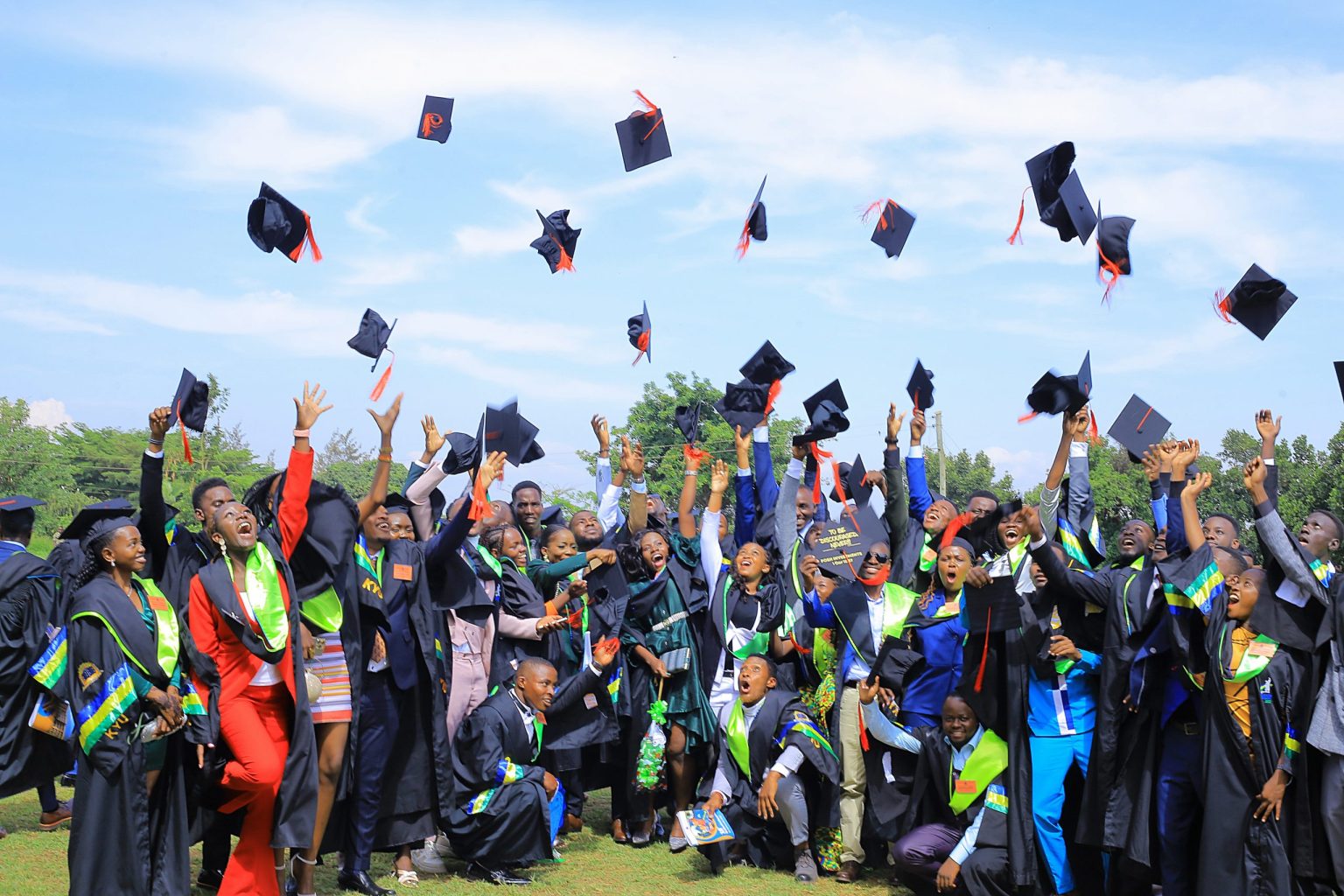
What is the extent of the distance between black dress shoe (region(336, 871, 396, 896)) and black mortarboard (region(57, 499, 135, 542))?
2.32 meters

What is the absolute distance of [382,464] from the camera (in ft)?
23.3

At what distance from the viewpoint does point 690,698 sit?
27.8ft

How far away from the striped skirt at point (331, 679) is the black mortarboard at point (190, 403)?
1.58 metres

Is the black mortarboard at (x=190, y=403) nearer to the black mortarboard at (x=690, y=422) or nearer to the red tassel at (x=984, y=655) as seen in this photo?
the black mortarboard at (x=690, y=422)

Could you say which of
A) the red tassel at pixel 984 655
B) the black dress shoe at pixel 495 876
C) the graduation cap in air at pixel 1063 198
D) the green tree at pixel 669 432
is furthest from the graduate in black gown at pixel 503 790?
the green tree at pixel 669 432

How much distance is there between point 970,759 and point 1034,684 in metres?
0.56

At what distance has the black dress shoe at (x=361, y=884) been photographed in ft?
23.1

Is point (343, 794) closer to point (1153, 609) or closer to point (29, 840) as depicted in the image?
point (29, 840)

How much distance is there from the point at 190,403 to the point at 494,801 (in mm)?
2921

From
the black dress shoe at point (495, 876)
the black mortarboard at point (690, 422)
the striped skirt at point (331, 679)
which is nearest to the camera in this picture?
the striped skirt at point (331, 679)

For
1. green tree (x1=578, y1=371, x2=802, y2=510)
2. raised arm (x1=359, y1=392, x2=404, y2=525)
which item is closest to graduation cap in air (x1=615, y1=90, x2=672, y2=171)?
raised arm (x1=359, y1=392, x2=404, y2=525)

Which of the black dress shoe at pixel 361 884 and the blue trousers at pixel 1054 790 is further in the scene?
the black dress shoe at pixel 361 884

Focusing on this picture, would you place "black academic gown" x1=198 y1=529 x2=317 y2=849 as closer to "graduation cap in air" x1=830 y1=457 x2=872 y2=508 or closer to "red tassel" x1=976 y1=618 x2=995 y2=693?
"red tassel" x1=976 y1=618 x2=995 y2=693

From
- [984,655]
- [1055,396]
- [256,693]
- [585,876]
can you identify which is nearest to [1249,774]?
[984,655]
